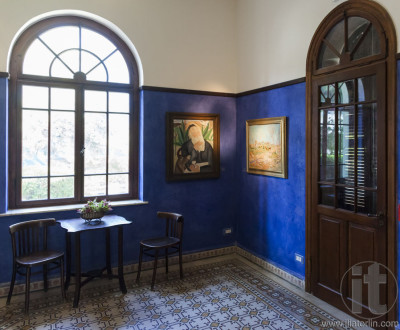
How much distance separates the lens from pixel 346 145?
3023mm

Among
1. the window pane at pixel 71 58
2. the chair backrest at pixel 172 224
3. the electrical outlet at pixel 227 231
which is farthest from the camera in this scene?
the electrical outlet at pixel 227 231

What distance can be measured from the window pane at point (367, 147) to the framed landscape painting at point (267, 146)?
0.99 m

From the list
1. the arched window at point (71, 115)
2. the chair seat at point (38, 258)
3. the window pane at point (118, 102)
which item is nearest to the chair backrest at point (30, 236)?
the chair seat at point (38, 258)

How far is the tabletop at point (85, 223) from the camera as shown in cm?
321

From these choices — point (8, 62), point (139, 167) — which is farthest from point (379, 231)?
point (8, 62)

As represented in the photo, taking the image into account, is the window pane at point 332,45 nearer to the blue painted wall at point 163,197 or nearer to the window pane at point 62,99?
the blue painted wall at point 163,197

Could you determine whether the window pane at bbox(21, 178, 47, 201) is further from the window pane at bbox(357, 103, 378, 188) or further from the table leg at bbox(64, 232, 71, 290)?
A: the window pane at bbox(357, 103, 378, 188)

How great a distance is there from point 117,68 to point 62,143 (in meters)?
1.21

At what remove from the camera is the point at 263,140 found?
4133mm

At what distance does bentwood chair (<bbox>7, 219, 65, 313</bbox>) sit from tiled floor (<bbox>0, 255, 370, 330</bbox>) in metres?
0.20

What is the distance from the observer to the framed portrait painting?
4230mm

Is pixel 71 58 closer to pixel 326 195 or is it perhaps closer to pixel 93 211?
pixel 93 211

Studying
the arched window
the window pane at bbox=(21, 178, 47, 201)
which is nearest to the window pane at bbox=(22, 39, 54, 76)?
the arched window

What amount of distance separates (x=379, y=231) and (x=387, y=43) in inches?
63.9
